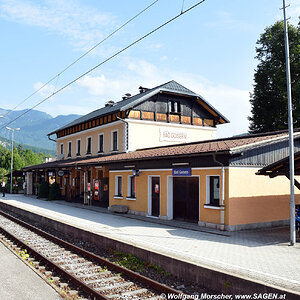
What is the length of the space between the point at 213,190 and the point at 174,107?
13602 mm

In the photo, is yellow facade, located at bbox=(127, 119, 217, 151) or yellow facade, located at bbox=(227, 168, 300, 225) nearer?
yellow facade, located at bbox=(227, 168, 300, 225)

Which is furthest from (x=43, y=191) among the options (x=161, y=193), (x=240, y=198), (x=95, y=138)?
(x=240, y=198)

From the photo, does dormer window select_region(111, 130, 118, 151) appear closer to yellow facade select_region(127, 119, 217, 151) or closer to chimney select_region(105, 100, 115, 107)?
yellow facade select_region(127, 119, 217, 151)

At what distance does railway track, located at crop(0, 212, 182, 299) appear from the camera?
6.81 m

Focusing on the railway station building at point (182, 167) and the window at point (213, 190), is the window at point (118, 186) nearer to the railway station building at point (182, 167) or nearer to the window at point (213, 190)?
the railway station building at point (182, 167)

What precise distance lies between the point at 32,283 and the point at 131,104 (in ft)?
58.9

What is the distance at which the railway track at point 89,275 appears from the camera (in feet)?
22.3

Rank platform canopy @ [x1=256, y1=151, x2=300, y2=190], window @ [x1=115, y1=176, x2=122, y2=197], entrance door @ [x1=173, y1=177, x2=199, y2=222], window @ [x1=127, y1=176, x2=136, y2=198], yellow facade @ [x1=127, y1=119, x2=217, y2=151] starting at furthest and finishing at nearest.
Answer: yellow facade @ [x1=127, y1=119, x2=217, y2=151] → window @ [x1=115, y1=176, x2=122, y2=197] → window @ [x1=127, y1=176, x2=136, y2=198] → entrance door @ [x1=173, y1=177, x2=199, y2=222] → platform canopy @ [x1=256, y1=151, x2=300, y2=190]

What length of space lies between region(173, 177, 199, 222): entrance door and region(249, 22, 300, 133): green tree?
60.3ft

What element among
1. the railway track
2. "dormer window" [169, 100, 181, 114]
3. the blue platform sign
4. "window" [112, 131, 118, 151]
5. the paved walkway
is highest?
"dormer window" [169, 100, 181, 114]

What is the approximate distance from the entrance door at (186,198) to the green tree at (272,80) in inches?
723

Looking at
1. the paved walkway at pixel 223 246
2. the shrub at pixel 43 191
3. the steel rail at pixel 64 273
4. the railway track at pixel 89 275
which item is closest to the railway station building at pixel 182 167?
the paved walkway at pixel 223 246

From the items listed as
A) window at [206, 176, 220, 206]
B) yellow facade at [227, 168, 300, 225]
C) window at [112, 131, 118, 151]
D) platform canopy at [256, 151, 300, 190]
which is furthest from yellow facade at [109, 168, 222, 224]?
window at [112, 131, 118, 151]

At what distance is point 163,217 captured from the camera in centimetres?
1634
